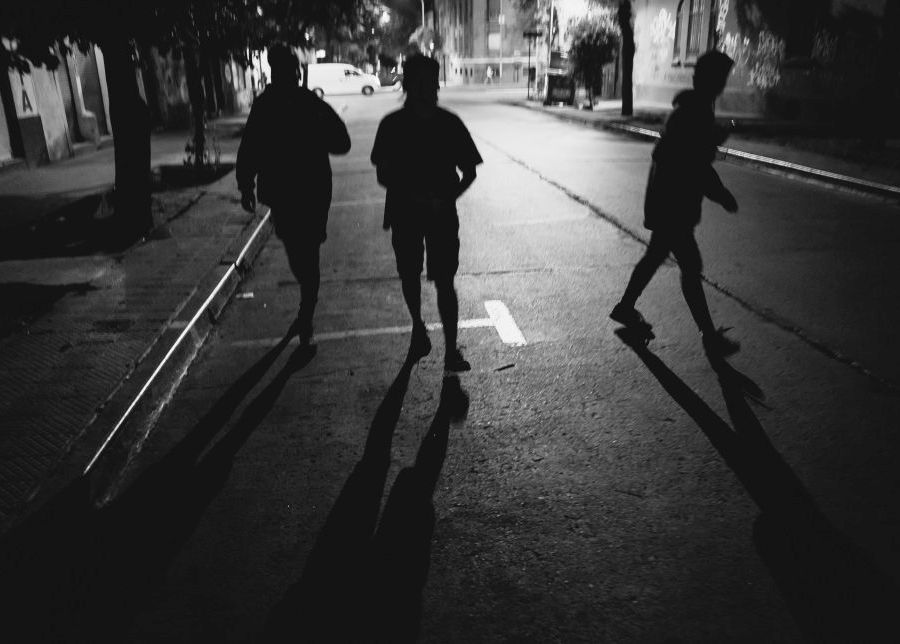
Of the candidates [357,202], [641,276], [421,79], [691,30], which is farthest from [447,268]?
[691,30]

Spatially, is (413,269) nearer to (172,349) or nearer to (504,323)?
(504,323)

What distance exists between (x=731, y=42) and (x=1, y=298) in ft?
75.6

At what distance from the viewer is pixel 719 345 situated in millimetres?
4789

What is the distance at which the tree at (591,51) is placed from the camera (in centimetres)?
2580

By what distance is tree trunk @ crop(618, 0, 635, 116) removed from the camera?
22.0m

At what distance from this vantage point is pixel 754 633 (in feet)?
7.68

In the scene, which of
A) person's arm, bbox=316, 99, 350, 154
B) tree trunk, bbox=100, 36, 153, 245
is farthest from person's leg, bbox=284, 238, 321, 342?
tree trunk, bbox=100, 36, 153, 245

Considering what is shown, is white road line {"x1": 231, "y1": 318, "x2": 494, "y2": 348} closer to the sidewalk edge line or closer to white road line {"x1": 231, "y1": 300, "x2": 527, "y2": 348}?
white road line {"x1": 231, "y1": 300, "x2": 527, "y2": 348}

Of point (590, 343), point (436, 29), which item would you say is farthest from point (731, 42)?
point (436, 29)

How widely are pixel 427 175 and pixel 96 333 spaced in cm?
278

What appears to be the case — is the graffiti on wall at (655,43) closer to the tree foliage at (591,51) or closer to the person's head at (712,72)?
the tree foliage at (591,51)

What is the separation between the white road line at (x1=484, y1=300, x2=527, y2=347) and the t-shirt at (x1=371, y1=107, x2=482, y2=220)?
4.04 feet

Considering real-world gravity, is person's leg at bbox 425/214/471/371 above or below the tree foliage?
below

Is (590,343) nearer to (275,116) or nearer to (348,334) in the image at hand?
(348,334)
